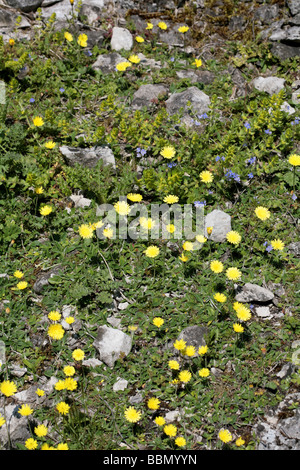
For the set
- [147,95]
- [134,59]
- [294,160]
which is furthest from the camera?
[134,59]

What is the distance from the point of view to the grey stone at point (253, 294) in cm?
436

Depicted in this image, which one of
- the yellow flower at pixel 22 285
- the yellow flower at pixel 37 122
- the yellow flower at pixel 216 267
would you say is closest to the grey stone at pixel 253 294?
the yellow flower at pixel 216 267

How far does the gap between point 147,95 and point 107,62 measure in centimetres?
86

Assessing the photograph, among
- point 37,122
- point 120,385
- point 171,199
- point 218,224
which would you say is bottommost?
point 120,385

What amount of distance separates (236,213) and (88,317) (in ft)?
6.20

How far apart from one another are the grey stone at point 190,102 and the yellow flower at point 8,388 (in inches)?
140

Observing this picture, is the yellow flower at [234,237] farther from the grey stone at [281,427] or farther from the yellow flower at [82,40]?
the yellow flower at [82,40]

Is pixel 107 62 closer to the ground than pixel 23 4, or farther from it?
closer to the ground

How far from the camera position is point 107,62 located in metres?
6.38

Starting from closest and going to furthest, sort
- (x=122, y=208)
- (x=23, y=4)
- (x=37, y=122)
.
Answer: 1. (x=122, y=208)
2. (x=37, y=122)
3. (x=23, y=4)

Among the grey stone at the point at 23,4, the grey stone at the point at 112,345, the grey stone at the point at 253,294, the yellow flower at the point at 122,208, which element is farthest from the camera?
the grey stone at the point at 23,4

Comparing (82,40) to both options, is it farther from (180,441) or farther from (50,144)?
(180,441)

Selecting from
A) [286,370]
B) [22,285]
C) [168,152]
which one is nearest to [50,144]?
[168,152]
